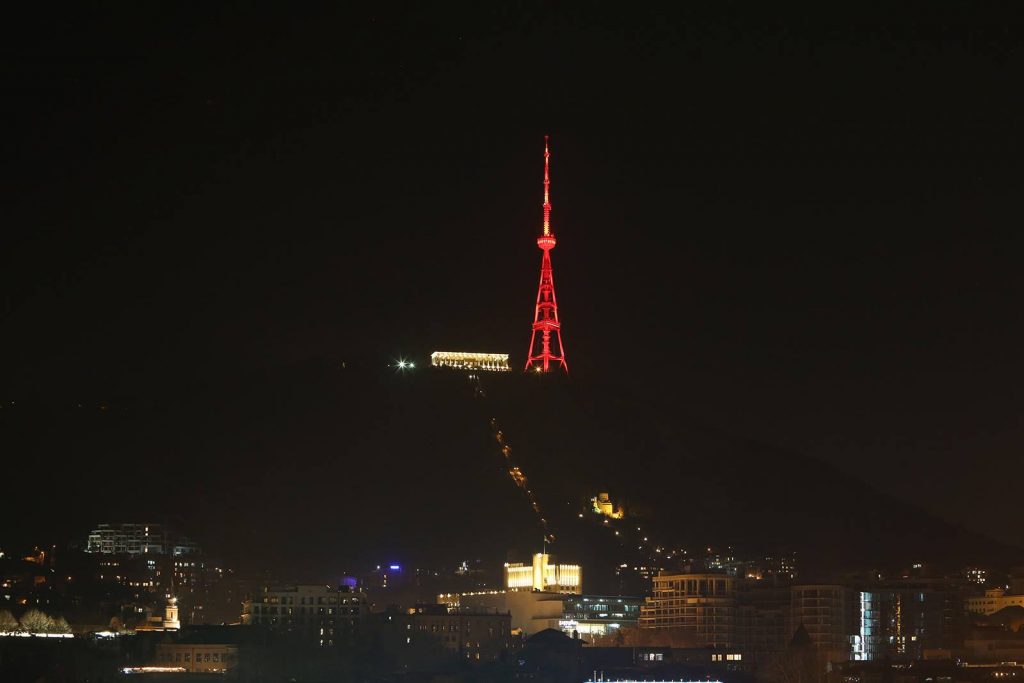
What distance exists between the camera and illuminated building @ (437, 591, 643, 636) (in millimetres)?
80812

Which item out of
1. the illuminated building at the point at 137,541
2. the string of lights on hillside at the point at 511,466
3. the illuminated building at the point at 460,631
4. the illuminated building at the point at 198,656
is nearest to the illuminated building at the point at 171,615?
the illuminated building at the point at 137,541

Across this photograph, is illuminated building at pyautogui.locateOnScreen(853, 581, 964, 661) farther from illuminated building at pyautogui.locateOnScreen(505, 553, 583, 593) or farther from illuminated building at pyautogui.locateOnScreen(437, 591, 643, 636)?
illuminated building at pyautogui.locateOnScreen(505, 553, 583, 593)

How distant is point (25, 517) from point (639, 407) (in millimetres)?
40461

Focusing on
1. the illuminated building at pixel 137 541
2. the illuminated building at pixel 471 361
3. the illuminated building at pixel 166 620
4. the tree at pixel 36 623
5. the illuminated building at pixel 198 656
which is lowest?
the illuminated building at pixel 198 656

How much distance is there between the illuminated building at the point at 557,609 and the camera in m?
80.8

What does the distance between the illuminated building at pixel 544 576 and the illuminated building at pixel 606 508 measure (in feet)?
28.6

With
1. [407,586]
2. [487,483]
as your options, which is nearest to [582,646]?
[407,586]

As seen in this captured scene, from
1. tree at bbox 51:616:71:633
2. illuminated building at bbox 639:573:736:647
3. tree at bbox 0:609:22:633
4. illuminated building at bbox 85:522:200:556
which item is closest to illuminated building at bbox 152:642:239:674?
tree at bbox 51:616:71:633

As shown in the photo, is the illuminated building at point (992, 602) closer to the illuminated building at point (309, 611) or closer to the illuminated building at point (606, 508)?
the illuminated building at point (606, 508)

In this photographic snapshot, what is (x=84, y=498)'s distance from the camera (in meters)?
99.0

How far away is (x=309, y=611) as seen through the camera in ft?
240

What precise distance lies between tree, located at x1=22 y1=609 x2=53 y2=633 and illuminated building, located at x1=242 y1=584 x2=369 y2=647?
8069 mm

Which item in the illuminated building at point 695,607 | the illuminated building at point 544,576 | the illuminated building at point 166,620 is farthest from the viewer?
the illuminated building at point 544,576

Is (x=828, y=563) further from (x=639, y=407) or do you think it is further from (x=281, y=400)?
(x=281, y=400)
